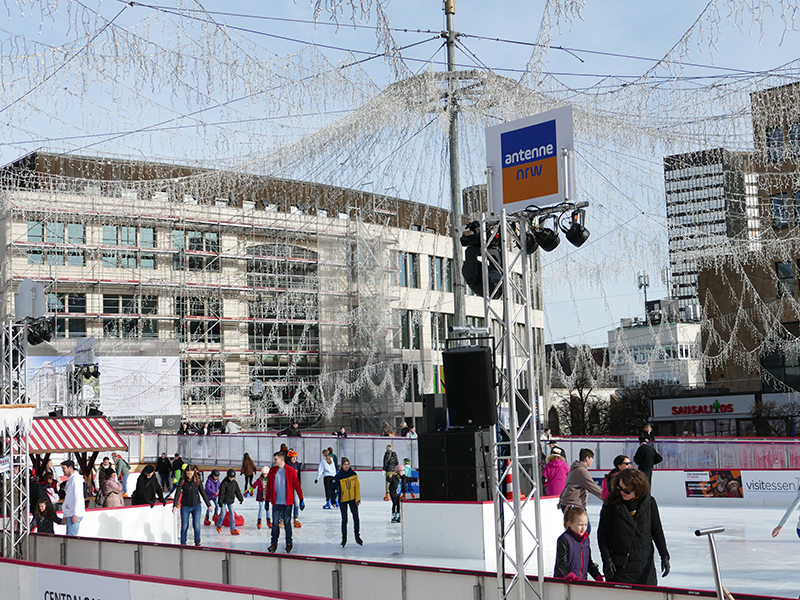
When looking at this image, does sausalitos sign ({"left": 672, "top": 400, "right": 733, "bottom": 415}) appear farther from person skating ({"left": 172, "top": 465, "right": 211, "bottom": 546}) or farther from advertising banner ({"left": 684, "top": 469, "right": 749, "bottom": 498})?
person skating ({"left": 172, "top": 465, "right": 211, "bottom": 546})

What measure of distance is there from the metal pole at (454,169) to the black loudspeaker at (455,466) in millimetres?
3647

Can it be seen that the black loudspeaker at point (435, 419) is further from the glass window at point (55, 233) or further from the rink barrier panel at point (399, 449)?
the glass window at point (55, 233)

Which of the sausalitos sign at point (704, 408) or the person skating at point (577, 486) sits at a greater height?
the person skating at point (577, 486)

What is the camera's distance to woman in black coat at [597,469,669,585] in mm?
7145

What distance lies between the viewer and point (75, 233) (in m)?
46.4

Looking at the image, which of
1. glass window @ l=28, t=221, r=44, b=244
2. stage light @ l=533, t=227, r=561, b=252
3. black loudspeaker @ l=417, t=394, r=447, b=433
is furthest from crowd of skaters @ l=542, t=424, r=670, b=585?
glass window @ l=28, t=221, r=44, b=244

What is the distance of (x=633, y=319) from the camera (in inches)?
5069

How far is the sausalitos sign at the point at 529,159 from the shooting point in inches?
343

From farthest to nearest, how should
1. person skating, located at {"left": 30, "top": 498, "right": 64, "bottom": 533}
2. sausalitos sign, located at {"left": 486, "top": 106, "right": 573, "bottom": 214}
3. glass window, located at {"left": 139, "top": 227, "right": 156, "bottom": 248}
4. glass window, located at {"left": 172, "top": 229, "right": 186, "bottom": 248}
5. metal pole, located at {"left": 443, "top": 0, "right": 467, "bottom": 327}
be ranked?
glass window, located at {"left": 172, "top": 229, "right": 186, "bottom": 248} → glass window, located at {"left": 139, "top": 227, "right": 156, "bottom": 248} → metal pole, located at {"left": 443, "top": 0, "right": 467, "bottom": 327} → person skating, located at {"left": 30, "top": 498, "right": 64, "bottom": 533} → sausalitos sign, located at {"left": 486, "top": 106, "right": 573, "bottom": 214}

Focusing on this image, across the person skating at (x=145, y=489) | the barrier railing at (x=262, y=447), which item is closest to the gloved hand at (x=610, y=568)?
the person skating at (x=145, y=489)

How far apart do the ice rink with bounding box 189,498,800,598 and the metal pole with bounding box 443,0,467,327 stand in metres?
5.03

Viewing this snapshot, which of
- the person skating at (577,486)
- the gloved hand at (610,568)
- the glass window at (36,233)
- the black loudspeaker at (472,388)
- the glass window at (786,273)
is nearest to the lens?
the gloved hand at (610,568)

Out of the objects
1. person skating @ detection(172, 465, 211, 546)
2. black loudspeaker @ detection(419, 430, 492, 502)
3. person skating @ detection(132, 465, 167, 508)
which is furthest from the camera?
person skating @ detection(132, 465, 167, 508)

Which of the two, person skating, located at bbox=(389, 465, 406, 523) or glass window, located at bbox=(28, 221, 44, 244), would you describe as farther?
glass window, located at bbox=(28, 221, 44, 244)
